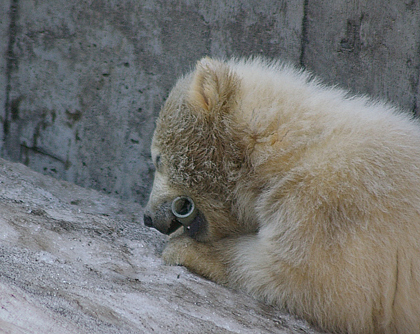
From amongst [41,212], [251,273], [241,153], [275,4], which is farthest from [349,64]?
[41,212]

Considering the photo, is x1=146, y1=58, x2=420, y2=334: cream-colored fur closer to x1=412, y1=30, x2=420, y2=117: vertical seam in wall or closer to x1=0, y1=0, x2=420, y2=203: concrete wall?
x1=0, y1=0, x2=420, y2=203: concrete wall

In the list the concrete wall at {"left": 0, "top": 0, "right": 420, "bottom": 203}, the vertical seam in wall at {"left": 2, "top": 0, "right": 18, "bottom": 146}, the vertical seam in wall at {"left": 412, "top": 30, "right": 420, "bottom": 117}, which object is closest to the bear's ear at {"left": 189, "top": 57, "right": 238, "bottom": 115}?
the concrete wall at {"left": 0, "top": 0, "right": 420, "bottom": 203}

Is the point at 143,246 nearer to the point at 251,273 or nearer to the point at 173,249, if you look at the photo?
the point at 173,249

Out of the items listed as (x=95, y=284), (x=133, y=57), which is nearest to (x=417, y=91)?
(x=133, y=57)

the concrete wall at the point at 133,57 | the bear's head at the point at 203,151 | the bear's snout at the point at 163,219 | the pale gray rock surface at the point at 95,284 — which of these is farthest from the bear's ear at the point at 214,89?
the concrete wall at the point at 133,57

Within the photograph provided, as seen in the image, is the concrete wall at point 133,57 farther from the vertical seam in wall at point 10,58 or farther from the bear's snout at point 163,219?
the bear's snout at point 163,219

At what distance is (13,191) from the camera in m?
4.21

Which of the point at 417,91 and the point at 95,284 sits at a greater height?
the point at 417,91

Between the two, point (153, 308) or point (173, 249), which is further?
point (173, 249)

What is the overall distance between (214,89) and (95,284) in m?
1.51

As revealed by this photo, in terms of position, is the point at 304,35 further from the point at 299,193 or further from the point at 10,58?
the point at 10,58

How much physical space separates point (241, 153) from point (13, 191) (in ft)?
6.37

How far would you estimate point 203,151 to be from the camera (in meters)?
3.57

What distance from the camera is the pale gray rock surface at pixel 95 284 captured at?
216 cm
